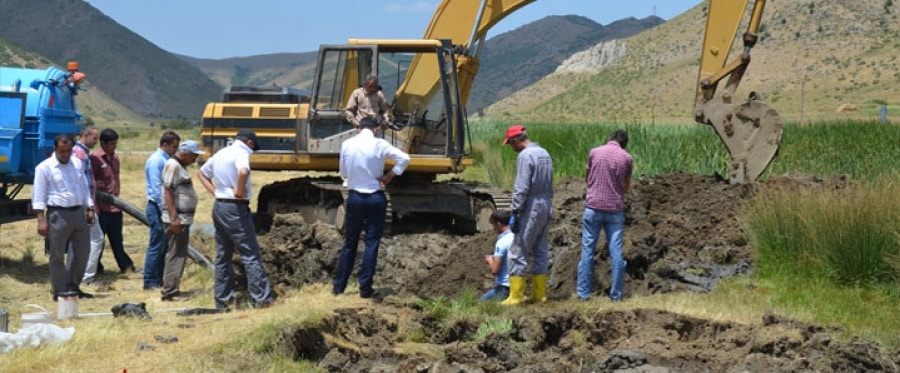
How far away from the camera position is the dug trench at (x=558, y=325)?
32.5 ft

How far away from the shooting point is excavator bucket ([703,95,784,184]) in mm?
16531

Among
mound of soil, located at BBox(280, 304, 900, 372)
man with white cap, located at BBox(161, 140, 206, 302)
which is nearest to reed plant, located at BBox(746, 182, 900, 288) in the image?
mound of soil, located at BBox(280, 304, 900, 372)

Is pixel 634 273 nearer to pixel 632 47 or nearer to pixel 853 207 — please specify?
pixel 853 207

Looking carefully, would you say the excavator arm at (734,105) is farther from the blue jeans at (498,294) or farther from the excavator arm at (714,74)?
the blue jeans at (498,294)

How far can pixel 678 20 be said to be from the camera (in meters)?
120

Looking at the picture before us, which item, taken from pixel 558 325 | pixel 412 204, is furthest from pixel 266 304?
pixel 412 204

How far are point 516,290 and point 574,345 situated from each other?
1016 mm

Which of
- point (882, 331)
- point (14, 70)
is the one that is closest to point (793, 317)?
point (882, 331)

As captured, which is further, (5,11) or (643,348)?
(5,11)

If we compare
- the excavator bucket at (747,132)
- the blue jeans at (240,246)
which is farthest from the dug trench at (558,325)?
the excavator bucket at (747,132)

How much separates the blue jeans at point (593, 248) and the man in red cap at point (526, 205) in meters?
0.75

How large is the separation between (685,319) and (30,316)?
5818 millimetres

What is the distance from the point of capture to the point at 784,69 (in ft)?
296

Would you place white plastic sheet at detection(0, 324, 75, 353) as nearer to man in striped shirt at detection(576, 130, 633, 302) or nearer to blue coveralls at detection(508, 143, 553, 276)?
blue coveralls at detection(508, 143, 553, 276)
